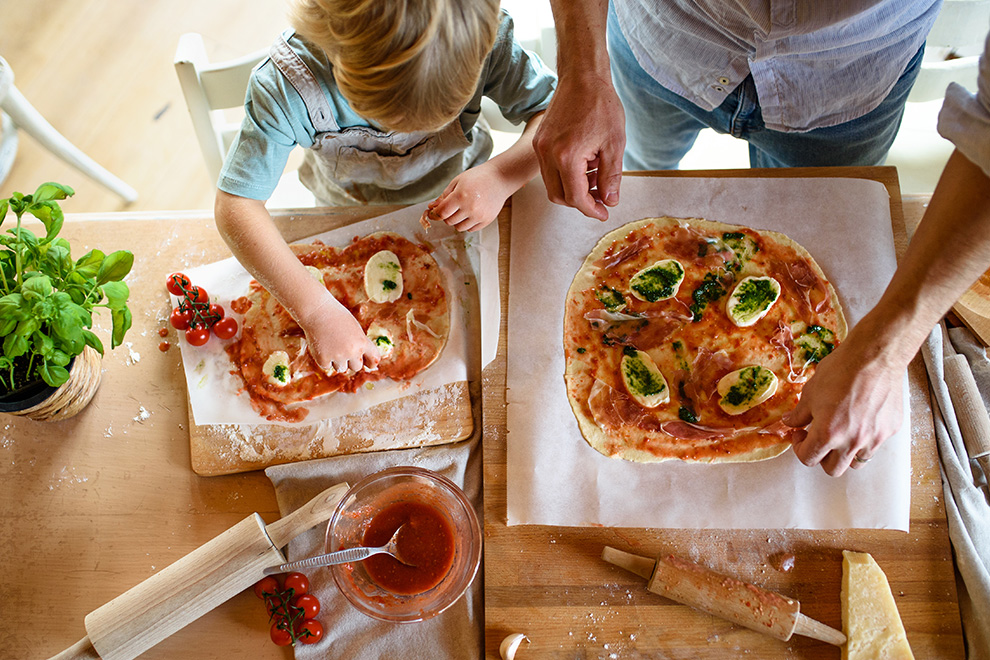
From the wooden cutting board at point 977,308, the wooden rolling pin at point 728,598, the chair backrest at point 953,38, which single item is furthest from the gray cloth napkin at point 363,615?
the chair backrest at point 953,38

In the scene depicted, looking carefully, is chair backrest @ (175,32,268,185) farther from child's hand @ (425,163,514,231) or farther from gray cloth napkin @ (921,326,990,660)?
gray cloth napkin @ (921,326,990,660)

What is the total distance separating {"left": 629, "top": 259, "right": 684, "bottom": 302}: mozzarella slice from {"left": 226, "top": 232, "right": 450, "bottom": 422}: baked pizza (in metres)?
0.46

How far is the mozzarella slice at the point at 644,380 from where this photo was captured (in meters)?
1.47

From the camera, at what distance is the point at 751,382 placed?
1.46 meters

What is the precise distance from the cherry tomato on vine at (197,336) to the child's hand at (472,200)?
0.58 meters

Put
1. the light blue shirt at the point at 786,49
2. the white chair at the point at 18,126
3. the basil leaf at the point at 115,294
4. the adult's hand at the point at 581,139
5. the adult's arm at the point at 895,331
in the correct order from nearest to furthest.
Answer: the adult's arm at the point at 895,331 → the basil leaf at the point at 115,294 → the light blue shirt at the point at 786,49 → the adult's hand at the point at 581,139 → the white chair at the point at 18,126

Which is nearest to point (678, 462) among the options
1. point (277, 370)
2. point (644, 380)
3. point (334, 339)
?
point (644, 380)

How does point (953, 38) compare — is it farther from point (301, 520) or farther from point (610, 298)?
point (301, 520)

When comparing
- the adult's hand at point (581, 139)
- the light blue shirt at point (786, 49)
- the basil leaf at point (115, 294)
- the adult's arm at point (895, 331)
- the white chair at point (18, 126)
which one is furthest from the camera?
the white chair at point (18, 126)

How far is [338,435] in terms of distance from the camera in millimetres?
1461

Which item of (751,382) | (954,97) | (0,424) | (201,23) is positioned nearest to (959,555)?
(751,382)

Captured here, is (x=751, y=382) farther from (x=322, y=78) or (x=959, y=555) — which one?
(x=322, y=78)

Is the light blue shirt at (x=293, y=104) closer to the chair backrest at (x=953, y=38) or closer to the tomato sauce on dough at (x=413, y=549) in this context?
the tomato sauce on dough at (x=413, y=549)

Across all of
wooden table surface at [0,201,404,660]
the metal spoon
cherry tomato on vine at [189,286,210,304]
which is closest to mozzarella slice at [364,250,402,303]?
cherry tomato on vine at [189,286,210,304]
